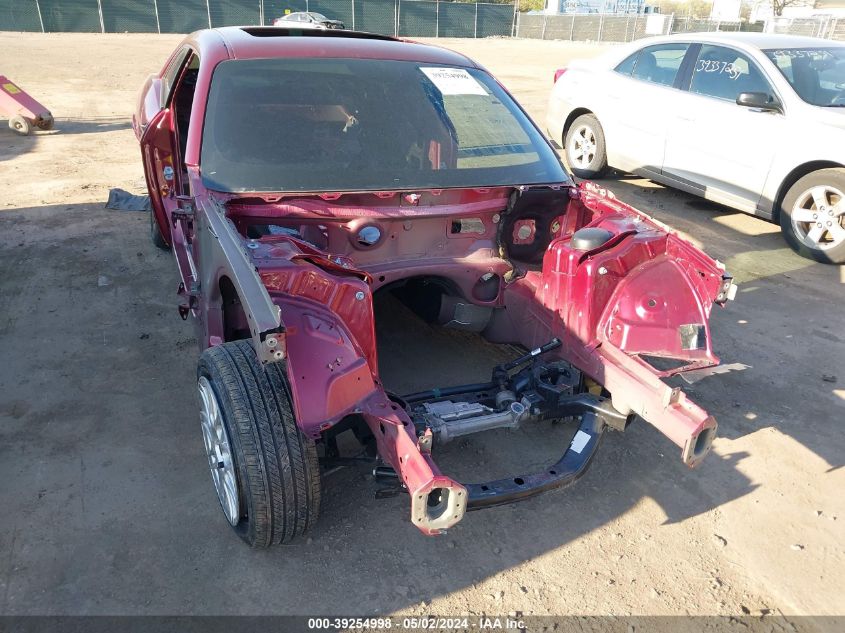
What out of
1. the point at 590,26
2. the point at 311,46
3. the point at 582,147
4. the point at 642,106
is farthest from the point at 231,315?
the point at 590,26

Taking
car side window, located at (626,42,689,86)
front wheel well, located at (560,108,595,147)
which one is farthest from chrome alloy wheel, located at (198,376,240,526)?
front wheel well, located at (560,108,595,147)

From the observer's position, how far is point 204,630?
2326 mm

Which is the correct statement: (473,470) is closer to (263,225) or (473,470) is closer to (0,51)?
(263,225)

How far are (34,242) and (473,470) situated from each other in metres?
4.46

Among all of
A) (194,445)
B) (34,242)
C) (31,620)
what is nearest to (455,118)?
(194,445)

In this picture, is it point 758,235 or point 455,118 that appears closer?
point 455,118

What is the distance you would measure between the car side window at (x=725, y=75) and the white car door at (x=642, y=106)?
24cm

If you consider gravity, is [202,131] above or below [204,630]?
above

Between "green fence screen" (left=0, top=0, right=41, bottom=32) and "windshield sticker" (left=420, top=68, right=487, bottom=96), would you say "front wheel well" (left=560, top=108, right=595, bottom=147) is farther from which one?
"green fence screen" (left=0, top=0, right=41, bottom=32)

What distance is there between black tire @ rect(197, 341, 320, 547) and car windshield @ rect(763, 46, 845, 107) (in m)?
5.65

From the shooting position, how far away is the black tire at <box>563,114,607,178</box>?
7.69 meters

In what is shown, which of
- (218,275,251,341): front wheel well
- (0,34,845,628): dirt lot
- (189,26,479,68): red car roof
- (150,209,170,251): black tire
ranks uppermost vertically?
(189,26,479,68): red car roof

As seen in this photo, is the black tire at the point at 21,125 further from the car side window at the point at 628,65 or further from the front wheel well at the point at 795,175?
the front wheel well at the point at 795,175

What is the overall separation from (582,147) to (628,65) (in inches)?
40.3
